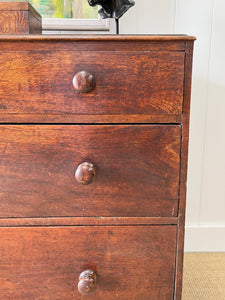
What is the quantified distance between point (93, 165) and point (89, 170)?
3 cm

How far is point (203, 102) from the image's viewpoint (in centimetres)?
132

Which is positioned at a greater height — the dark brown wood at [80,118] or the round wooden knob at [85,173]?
the dark brown wood at [80,118]

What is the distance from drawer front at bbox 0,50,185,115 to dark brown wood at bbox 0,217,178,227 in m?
0.27

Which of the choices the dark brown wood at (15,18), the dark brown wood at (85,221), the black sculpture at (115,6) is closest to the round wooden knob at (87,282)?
the dark brown wood at (85,221)

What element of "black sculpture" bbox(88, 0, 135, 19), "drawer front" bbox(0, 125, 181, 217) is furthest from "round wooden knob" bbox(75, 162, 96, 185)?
"black sculpture" bbox(88, 0, 135, 19)

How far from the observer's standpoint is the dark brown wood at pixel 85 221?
0.76 m

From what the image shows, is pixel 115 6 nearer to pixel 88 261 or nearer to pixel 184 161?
pixel 184 161

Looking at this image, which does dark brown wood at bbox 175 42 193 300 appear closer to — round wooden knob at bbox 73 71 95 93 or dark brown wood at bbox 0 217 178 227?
dark brown wood at bbox 0 217 178 227

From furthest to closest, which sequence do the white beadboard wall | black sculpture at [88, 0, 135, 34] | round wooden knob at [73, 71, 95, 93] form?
the white beadboard wall → black sculpture at [88, 0, 135, 34] → round wooden knob at [73, 71, 95, 93]

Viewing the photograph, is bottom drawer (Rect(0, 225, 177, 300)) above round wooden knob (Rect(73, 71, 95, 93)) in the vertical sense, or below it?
below

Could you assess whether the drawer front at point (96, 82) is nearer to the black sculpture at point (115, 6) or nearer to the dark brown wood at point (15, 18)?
the dark brown wood at point (15, 18)

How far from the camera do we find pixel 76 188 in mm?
747

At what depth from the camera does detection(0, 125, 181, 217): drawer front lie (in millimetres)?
723

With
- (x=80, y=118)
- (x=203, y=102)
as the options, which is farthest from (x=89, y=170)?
(x=203, y=102)
